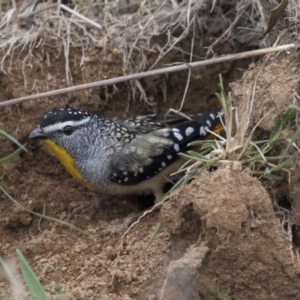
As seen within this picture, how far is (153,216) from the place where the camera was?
17.5 ft

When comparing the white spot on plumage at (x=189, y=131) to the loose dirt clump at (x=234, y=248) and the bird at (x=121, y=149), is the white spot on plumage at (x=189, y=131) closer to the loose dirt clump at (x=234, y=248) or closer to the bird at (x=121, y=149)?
the bird at (x=121, y=149)

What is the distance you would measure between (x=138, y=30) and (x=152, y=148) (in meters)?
1.14

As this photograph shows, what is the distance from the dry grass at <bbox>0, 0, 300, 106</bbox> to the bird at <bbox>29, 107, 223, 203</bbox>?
1.58 ft

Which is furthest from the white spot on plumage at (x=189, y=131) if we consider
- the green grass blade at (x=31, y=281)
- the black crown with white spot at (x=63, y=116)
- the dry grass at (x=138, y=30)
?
the green grass blade at (x=31, y=281)

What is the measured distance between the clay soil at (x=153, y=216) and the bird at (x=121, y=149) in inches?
13.4

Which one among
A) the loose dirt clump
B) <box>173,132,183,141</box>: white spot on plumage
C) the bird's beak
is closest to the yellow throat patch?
the bird's beak

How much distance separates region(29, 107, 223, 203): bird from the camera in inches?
224

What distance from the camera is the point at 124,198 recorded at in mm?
6227

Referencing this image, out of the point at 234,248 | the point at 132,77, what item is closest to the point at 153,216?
the point at 132,77

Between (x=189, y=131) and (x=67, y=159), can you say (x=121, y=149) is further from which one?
(x=189, y=131)

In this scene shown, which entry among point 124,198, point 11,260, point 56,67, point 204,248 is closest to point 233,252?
point 204,248

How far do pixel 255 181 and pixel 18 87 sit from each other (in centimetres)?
281

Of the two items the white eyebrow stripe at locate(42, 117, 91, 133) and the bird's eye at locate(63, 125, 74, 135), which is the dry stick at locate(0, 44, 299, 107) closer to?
the white eyebrow stripe at locate(42, 117, 91, 133)

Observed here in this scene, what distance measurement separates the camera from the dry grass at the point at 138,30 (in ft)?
19.8
